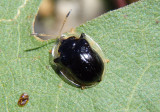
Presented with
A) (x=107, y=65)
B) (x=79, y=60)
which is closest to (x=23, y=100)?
(x=79, y=60)

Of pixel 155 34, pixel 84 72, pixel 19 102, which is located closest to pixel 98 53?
pixel 84 72

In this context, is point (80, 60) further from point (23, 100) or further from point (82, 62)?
point (23, 100)

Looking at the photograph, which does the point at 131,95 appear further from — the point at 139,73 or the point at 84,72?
the point at 84,72


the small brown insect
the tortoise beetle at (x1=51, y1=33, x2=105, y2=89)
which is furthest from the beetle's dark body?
the small brown insect

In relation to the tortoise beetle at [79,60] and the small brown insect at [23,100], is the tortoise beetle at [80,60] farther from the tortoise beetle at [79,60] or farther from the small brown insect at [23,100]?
the small brown insect at [23,100]

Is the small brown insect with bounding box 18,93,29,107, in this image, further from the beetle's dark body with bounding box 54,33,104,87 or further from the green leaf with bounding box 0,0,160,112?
the beetle's dark body with bounding box 54,33,104,87

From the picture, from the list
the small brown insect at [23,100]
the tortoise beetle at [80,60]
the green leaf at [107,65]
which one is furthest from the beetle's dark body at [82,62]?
the small brown insect at [23,100]
